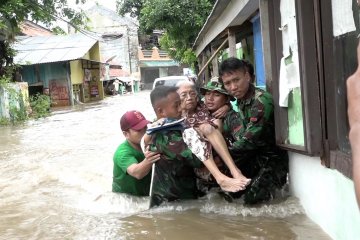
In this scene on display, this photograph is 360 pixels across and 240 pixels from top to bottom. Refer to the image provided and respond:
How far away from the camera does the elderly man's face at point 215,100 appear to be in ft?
14.3

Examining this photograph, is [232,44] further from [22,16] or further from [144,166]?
[22,16]

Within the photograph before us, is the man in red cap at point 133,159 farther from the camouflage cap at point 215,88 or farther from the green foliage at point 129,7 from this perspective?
the green foliage at point 129,7

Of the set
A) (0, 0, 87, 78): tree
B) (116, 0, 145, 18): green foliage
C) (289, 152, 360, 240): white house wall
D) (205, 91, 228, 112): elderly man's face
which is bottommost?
(289, 152, 360, 240): white house wall

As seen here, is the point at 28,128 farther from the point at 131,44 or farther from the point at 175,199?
the point at 131,44

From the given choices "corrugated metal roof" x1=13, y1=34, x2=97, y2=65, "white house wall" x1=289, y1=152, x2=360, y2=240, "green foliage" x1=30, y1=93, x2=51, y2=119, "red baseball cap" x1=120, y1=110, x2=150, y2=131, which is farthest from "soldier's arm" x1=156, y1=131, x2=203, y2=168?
"corrugated metal roof" x1=13, y1=34, x2=97, y2=65

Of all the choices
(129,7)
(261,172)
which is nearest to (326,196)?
(261,172)

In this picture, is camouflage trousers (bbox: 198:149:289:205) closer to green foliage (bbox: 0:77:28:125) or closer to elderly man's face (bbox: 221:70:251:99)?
elderly man's face (bbox: 221:70:251:99)

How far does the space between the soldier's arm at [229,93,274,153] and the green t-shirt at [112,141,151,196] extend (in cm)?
98

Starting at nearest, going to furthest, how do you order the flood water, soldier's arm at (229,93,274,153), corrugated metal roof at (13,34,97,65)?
the flood water
soldier's arm at (229,93,274,153)
corrugated metal roof at (13,34,97,65)

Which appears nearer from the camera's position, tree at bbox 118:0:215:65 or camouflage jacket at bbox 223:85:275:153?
camouflage jacket at bbox 223:85:275:153

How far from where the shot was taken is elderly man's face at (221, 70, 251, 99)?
13.2 ft

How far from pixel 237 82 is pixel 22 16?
12466mm

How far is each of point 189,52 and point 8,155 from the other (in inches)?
504

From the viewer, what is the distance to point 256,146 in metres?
4.01
